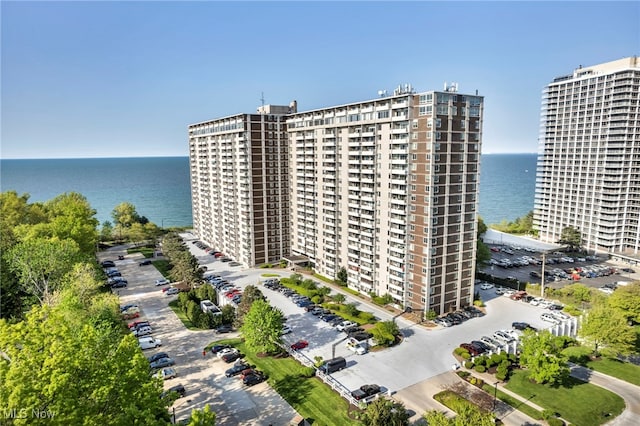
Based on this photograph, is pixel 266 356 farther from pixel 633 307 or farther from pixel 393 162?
pixel 633 307

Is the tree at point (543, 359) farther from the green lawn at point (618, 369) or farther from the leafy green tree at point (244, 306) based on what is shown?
the leafy green tree at point (244, 306)

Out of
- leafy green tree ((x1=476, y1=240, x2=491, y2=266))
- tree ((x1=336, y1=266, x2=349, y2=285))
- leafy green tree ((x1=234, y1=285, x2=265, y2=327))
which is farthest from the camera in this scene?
leafy green tree ((x1=476, y1=240, x2=491, y2=266))

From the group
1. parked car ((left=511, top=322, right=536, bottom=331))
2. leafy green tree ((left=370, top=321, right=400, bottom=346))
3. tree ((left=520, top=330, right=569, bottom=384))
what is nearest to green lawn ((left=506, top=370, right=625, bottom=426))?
tree ((left=520, top=330, right=569, bottom=384))

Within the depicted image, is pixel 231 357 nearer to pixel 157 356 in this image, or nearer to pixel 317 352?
pixel 157 356

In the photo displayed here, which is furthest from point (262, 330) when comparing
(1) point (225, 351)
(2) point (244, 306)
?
(2) point (244, 306)
